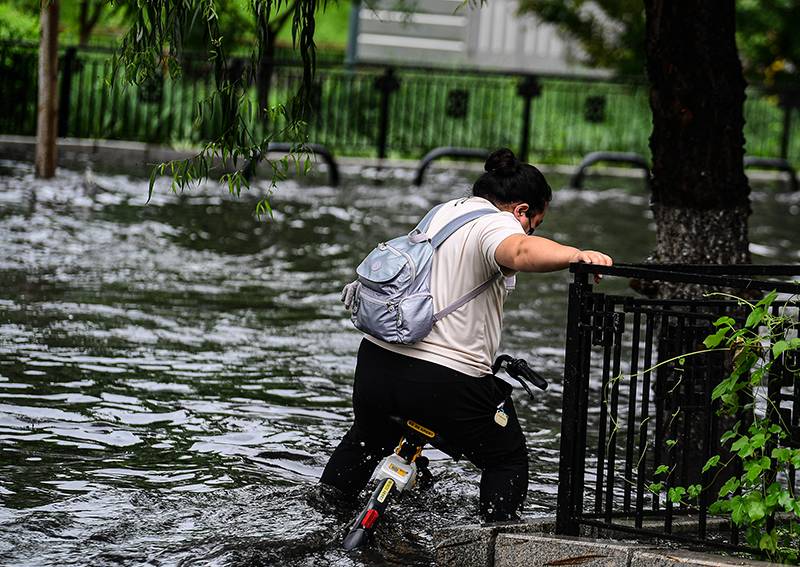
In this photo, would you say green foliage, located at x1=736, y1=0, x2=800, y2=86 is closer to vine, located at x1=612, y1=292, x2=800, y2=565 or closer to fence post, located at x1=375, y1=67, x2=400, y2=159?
fence post, located at x1=375, y1=67, x2=400, y2=159

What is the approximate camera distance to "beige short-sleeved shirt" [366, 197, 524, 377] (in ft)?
13.3

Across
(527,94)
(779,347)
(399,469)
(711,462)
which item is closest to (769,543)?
(711,462)

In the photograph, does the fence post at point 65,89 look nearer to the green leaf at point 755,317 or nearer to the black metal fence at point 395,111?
the black metal fence at point 395,111

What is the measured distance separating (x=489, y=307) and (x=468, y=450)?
600 millimetres

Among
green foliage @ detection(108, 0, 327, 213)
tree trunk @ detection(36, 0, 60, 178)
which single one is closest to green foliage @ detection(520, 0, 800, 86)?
tree trunk @ detection(36, 0, 60, 178)

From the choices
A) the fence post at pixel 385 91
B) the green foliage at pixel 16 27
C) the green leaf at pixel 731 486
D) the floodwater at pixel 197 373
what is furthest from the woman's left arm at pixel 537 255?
the green foliage at pixel 16 27

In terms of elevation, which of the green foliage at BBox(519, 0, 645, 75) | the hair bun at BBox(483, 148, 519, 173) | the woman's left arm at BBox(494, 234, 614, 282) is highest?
the green foliage at BBox(519, 0, 645, 75)

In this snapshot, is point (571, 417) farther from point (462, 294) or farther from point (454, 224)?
point (454, 224)

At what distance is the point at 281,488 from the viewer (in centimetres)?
513

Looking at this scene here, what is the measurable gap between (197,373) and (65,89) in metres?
11.3

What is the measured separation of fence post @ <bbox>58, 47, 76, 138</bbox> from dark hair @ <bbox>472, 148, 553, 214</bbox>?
14038 millimetres

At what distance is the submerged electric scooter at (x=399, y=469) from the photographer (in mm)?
4199

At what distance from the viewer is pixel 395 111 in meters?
19.6

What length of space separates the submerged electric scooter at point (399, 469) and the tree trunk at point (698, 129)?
2200mm
